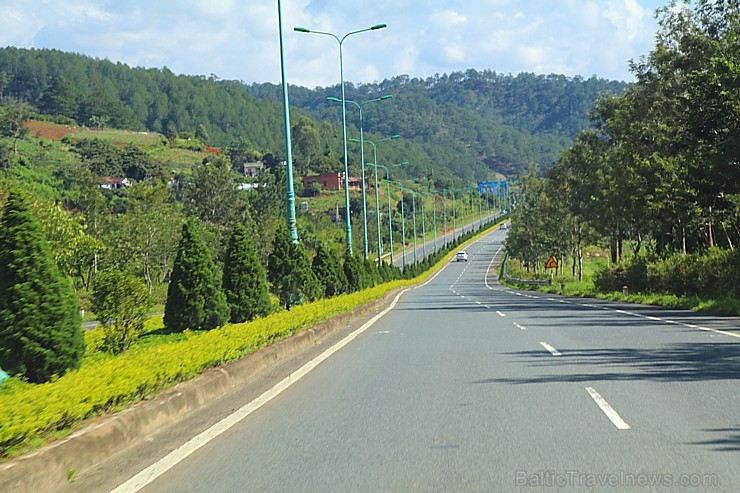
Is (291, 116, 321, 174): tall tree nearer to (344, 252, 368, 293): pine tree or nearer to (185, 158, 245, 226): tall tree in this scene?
(185, 158, 245, 226): tall tree

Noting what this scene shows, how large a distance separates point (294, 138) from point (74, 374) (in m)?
183

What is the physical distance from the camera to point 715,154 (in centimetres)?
2753

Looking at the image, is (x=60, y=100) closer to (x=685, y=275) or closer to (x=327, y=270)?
(x=327, y=270)

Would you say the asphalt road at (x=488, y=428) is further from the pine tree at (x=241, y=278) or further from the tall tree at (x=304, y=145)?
the tall tree at (x=304, y=145)

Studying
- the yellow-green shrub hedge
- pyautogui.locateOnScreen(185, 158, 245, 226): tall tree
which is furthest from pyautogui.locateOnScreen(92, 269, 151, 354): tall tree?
pyautogui.locateOnScreen(185, 158, 245, 226): tall tree

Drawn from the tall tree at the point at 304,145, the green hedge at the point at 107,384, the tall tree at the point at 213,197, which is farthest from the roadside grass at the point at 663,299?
the tall tree at the point at 304,145

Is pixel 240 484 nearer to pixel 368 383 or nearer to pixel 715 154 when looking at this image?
pixel 368 383

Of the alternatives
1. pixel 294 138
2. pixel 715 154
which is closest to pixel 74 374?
pixel 715 154

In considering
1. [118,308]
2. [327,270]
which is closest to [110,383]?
[118,308]

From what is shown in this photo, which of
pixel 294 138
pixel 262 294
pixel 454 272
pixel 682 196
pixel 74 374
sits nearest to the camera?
pixel 74 374

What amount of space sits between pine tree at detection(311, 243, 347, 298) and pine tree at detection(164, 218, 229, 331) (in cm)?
1439

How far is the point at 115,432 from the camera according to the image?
743cm

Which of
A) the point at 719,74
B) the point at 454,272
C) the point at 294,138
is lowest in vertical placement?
the point at 454,272

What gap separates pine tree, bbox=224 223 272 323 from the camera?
2109 cm
